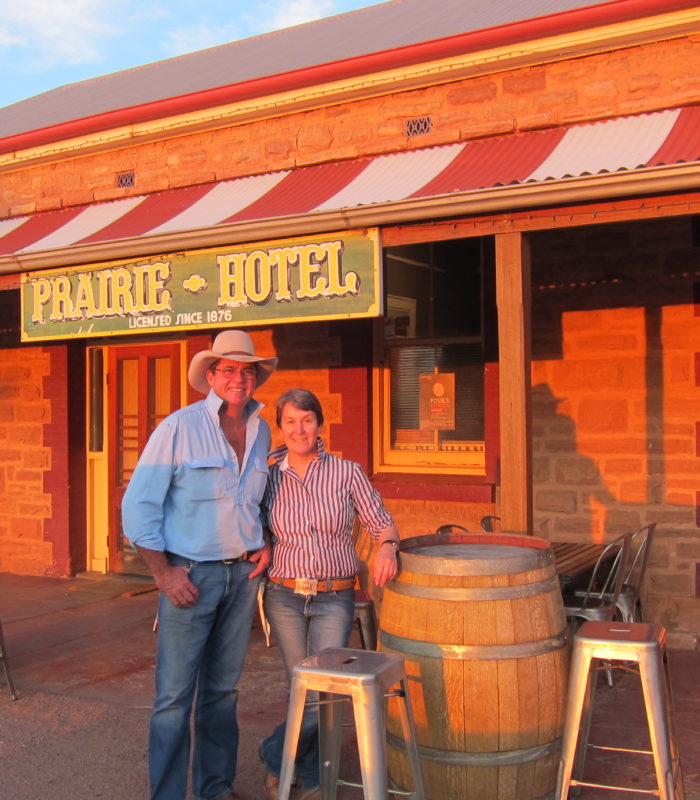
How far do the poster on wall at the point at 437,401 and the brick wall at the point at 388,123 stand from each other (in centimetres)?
174

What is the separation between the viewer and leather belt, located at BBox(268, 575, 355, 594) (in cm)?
367

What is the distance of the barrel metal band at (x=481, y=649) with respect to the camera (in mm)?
3262

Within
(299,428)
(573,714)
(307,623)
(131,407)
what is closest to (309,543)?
(307,623)

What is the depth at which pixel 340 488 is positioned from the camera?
3.78m

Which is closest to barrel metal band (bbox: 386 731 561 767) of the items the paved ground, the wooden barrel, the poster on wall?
the wooden barrel

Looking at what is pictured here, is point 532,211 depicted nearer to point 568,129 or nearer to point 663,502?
point 568,129

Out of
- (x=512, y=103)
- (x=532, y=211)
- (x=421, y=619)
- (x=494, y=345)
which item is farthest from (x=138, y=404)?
(x=421, y=619)

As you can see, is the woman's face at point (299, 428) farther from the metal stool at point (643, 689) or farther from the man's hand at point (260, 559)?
the metal stool at point (643, 689)

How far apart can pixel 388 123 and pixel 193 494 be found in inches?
173

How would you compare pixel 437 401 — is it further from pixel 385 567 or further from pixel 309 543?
pixel 385 567

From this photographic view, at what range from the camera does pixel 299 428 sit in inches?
147

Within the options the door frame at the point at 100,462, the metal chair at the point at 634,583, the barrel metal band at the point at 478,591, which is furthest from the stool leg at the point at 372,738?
the door frame at the point at 100,462

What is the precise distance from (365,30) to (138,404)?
443 cm

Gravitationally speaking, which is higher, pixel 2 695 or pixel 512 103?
pixel 512 103
